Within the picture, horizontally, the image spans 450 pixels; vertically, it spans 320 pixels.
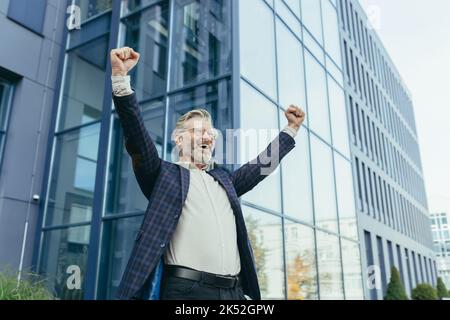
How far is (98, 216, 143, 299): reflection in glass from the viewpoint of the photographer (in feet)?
22.1

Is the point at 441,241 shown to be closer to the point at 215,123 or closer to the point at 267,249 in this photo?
the point at 267,249

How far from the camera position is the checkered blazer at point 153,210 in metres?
1.60

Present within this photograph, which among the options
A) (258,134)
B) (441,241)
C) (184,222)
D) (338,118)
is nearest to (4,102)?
(258,134)

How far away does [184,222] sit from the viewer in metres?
1.75

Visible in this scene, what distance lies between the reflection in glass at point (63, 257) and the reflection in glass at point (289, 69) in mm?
4540

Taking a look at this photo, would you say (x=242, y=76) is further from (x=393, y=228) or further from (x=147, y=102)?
(x=393, y=228)

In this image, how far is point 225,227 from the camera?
71.7 inches

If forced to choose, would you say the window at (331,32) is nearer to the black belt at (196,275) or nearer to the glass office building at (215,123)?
the glass office building at (215,123)

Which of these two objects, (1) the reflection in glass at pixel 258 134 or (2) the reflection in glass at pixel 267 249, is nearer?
(2) the reflection in glass at pixel 267 249

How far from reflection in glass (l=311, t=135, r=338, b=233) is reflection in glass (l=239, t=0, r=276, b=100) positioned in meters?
2.21

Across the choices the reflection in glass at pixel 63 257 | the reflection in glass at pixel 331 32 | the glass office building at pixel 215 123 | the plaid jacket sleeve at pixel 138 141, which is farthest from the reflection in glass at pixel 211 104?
the reflection in glass at pixel 331 32

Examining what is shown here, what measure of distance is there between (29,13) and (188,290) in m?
8.98
